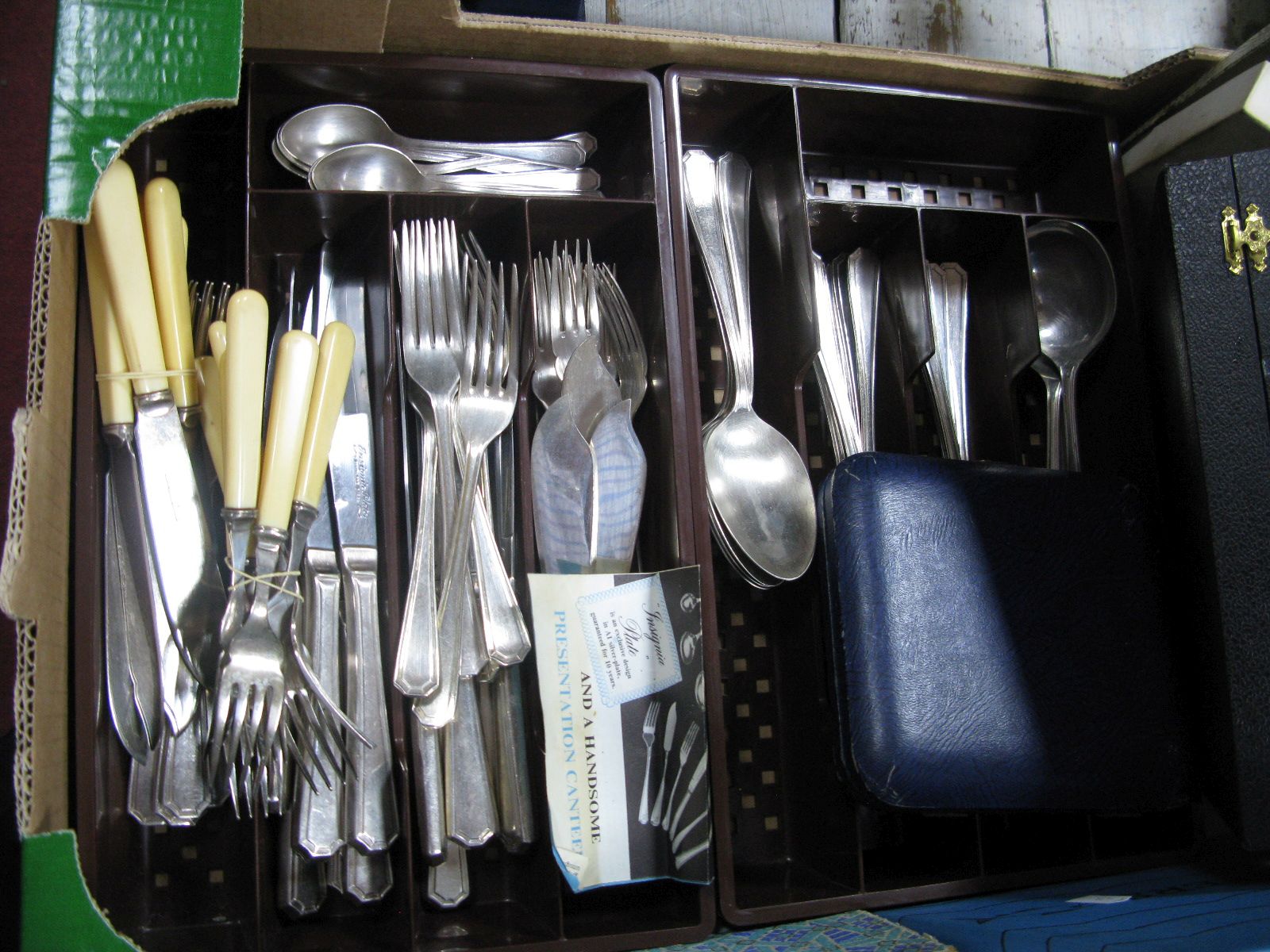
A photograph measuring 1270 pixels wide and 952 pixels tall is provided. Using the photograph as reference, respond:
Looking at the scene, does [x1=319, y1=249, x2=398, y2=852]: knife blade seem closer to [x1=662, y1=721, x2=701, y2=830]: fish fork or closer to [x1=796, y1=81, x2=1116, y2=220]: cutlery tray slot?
[x1=662, y1=721, x2=701, y2=830]: fish fork

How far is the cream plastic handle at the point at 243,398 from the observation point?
2.25 ft

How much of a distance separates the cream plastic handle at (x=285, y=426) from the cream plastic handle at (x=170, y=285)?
0.18 feet

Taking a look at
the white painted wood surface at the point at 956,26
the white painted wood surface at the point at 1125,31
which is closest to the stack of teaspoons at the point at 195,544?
the white painted wood surface at the point at 956,26

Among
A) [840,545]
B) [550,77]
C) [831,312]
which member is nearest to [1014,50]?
[831,312]

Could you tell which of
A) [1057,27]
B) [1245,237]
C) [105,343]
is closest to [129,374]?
[105,343]

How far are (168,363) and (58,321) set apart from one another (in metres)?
0.08

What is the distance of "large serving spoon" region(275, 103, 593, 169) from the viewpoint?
83cm

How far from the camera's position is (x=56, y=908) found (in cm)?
53

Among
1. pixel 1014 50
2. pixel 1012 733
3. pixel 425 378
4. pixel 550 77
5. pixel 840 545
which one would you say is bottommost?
pixel 1012 733

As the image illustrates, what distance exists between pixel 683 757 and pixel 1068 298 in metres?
0.59

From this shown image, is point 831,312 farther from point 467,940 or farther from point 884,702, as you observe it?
point 467,940

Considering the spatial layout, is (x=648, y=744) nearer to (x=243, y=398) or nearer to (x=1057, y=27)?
(x=243, y=398)

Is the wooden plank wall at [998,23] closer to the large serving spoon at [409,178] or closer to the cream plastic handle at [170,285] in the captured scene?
the large serving spoon at [409,178]

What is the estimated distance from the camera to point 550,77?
847 millimetres
